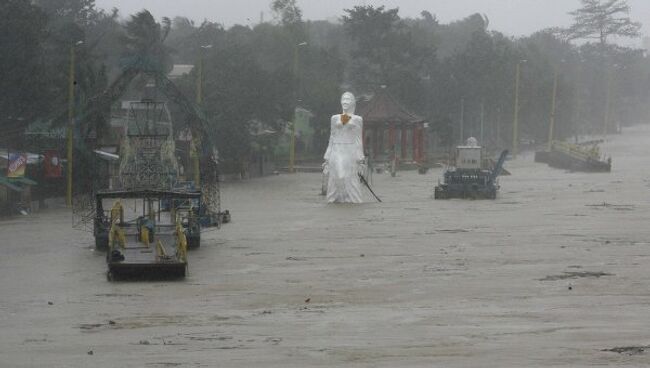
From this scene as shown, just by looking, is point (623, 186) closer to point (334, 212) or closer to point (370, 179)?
point (370, 179)

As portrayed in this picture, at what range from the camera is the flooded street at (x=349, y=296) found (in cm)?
2223

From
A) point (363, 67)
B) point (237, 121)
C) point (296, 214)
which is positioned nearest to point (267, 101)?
point (237, 121)

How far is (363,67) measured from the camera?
124750 mm

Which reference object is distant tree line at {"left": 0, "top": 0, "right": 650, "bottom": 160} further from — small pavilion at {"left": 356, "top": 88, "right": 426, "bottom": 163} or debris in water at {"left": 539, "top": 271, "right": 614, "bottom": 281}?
debris in water at {"left": 539, "top": 271, "right": 614, "bottom": 281}

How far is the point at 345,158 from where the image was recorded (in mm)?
57219

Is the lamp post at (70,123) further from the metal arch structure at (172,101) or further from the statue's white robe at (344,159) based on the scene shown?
the statue's white robe at (344,159)

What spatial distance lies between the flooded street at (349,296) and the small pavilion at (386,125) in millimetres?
45570

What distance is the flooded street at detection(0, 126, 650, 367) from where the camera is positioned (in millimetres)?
22234

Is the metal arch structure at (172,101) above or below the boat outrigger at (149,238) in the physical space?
above

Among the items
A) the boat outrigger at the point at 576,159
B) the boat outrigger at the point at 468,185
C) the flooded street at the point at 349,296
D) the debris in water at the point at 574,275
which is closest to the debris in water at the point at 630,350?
the flooded street at the point at 349,296

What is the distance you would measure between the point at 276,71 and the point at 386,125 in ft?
56.1

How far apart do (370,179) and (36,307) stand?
183ft

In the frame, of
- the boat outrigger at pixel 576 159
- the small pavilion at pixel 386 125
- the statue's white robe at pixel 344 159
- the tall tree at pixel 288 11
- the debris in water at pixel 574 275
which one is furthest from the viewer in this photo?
the tall tree at pixel 288 11

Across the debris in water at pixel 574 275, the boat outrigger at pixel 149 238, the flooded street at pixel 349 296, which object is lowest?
the flooded street at pixel 349 296
